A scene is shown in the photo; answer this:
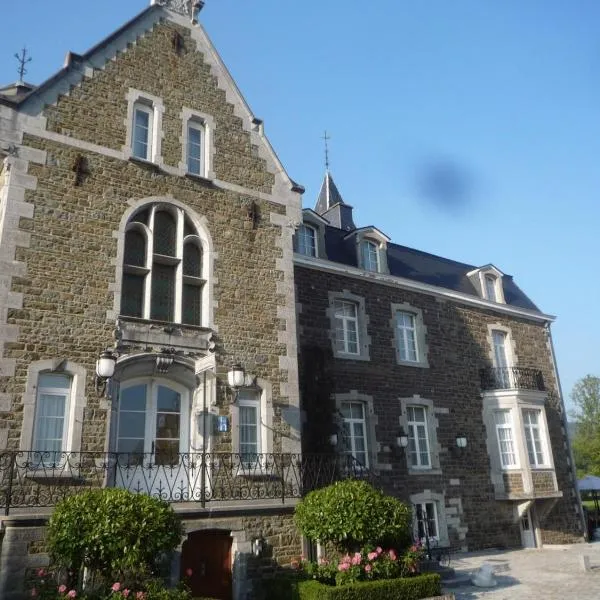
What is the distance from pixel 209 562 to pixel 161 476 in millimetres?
1758

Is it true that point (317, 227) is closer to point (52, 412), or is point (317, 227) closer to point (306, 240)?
point (306, 240)

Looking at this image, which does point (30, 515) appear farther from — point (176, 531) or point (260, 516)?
point (260, 516)

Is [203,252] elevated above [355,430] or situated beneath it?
elevated above

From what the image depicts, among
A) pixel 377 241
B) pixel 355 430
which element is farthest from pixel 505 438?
pixel 377 241

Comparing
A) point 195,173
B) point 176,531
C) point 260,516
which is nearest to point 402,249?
point 195,173

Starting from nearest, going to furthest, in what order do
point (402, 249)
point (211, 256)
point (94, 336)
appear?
1. point (94, 336)
2. point (211, 256)
3. point (402, 249)

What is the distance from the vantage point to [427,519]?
16234mm

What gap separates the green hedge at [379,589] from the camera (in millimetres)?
9266

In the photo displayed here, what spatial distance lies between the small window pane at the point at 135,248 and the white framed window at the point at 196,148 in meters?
2.04

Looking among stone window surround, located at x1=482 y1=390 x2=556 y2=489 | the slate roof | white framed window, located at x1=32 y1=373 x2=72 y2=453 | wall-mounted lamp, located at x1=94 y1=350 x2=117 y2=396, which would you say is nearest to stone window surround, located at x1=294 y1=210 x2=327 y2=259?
the slate roof

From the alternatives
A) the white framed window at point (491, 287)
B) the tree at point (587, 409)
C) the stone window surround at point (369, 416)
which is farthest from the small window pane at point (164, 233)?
the tree at point (587, 409)

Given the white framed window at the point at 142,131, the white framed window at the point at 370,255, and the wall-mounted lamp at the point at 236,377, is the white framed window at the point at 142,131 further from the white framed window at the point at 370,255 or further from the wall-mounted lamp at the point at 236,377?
the white framed window at the point at 370,255

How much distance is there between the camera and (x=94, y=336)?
413 inches

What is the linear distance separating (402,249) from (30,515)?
1536 cm
